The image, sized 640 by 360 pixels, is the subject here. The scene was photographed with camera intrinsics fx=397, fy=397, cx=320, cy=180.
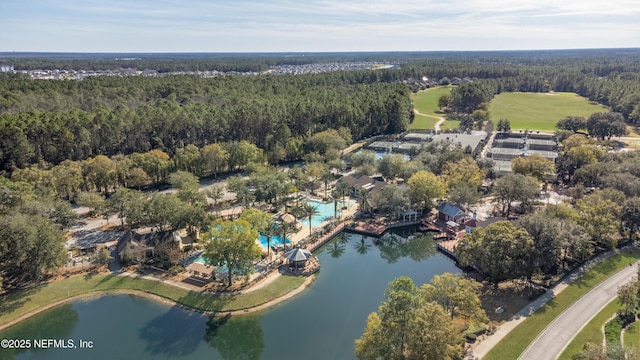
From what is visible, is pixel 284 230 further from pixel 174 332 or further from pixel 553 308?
pixel 553 308

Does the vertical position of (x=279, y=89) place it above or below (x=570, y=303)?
above

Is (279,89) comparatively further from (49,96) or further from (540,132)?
(540,132)

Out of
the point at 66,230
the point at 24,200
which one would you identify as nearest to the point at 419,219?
the point at 66,230

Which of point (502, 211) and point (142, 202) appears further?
point (502, 211)

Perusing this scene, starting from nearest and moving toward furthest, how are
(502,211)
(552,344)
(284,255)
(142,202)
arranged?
1. (552,344)
2. (284,255)
3. (142,202)
4. (502,211)

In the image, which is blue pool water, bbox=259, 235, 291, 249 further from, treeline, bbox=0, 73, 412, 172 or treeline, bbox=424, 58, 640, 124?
treeline, bbox=424, 58, 640, 124

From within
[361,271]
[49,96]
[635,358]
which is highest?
[49,96]

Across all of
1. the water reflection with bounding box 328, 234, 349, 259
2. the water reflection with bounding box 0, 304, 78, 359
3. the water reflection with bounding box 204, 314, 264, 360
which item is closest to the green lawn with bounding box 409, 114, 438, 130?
the water reflection with bounding box 328, 234, 349, 259

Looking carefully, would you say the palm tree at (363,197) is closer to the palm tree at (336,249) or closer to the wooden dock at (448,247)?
the palm tree at (336,249)

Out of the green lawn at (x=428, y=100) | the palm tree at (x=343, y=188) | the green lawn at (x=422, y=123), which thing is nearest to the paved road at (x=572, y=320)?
the palm tree at (x=343, y=188)

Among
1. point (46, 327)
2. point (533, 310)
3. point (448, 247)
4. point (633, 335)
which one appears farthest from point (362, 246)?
point (46, 327)
